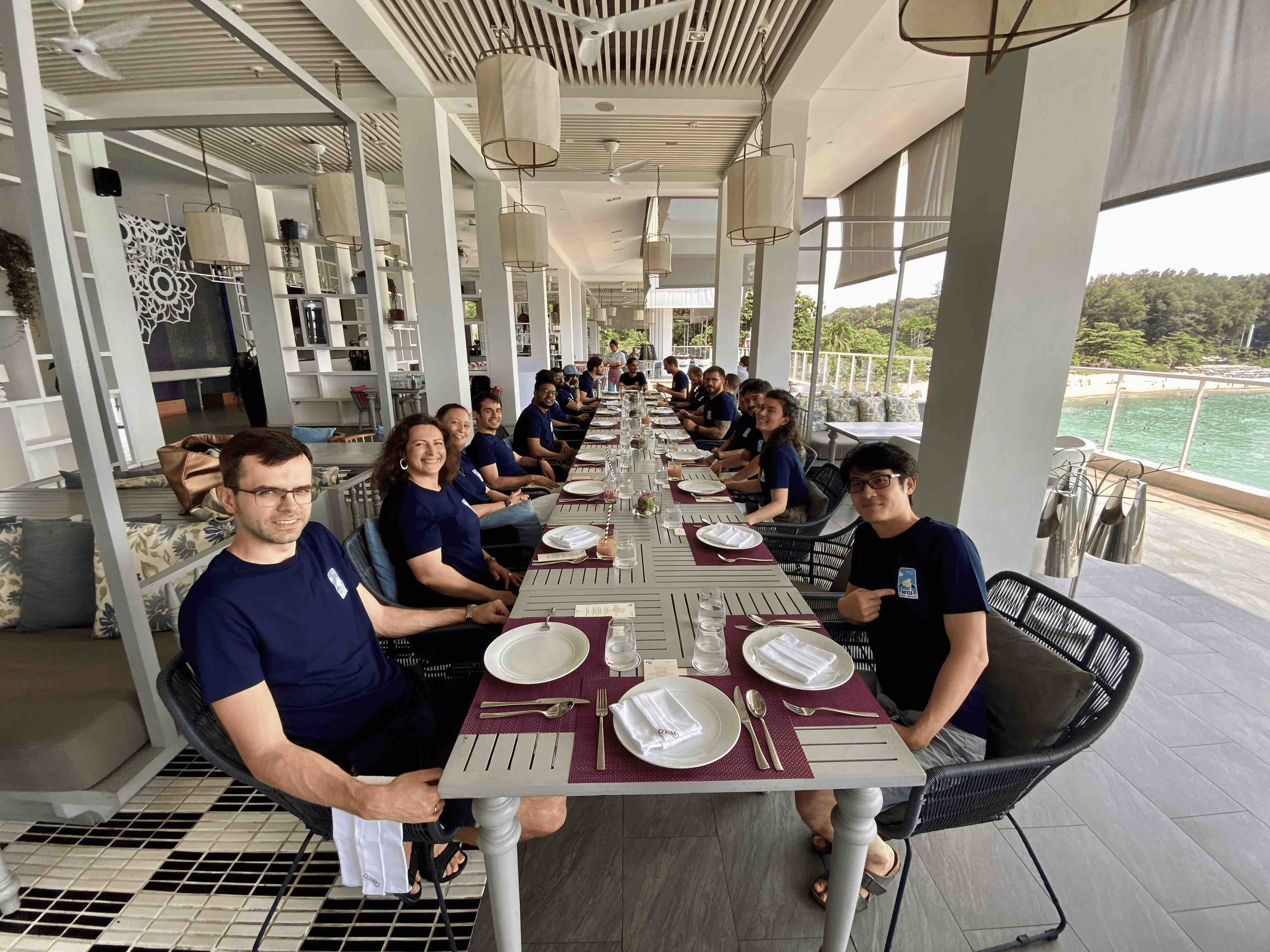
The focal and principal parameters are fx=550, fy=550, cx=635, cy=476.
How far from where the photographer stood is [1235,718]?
2.25 m

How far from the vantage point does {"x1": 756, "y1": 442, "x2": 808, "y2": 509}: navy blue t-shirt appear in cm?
293

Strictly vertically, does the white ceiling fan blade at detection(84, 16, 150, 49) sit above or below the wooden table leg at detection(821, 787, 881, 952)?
above

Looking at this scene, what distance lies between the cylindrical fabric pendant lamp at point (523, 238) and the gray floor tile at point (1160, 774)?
19.7 feet

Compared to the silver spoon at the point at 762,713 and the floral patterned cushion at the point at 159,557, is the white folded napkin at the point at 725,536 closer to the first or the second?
the silver spoon at the point at 762,713

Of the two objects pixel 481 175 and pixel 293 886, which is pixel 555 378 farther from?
pixel 293 886

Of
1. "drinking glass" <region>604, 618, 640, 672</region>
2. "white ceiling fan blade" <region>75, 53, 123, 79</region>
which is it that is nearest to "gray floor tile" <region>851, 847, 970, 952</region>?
"drinking glass" <region>604, 618, 640, 672</region>

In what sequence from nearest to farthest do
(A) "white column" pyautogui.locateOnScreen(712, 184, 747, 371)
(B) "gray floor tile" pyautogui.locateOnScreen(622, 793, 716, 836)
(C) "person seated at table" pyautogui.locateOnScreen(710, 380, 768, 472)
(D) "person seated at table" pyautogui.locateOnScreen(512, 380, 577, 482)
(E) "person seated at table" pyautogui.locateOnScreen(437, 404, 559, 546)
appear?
(B) "gray floor tile" pyautogui.locateOnScreen(622, 793, 716, 836) < (E) "person seated at table" pyautogui.locateOnScreen(437, 404, 559, 546) < (C) "person seated at table" pyautogui.locateOnScreen(710, 380, 768, 472) < (D) "person seated at table" pyautogui.locateOnScreen(512, 380, 577, 482) < (A) "white column" pyautogui.locateOnScreen(712, 184, 747, 371)

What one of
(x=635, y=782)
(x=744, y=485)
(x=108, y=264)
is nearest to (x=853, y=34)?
(x=744, y=485)

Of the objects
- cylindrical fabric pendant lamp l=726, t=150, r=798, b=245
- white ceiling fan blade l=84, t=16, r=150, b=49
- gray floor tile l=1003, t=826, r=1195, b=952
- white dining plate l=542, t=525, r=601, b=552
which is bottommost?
gray floor tile l=1003, t=826, r=1195, b=952

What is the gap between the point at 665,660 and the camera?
1.37 meters

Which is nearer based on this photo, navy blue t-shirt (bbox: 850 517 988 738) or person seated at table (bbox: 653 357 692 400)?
navy blue t-shirt (bbox: 850 517 988 738)

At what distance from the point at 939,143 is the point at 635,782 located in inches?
330

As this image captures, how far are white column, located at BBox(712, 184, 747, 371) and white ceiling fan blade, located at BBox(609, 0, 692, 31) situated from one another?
18.4ft

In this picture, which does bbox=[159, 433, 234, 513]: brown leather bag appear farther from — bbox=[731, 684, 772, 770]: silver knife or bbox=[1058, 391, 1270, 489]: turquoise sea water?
bbox=[1058, 391, 1270, 489]: turquoise sea water
